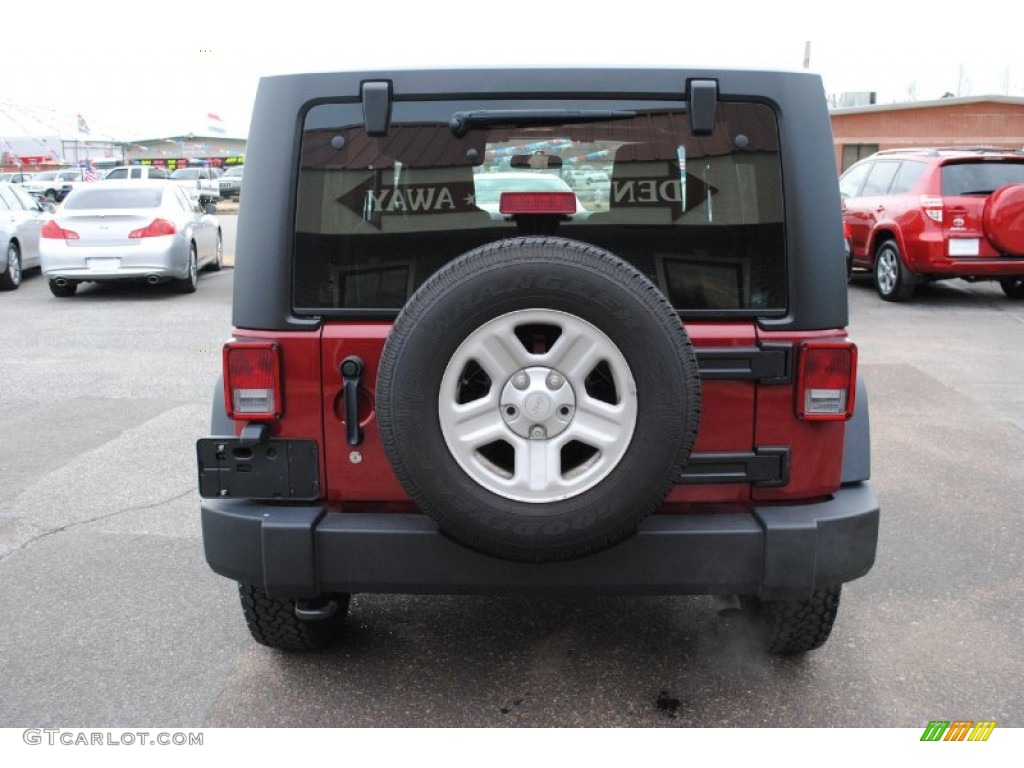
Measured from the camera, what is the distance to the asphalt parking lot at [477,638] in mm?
3145

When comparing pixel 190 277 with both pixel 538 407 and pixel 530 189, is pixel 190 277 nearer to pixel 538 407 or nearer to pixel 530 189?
pixel 530 189

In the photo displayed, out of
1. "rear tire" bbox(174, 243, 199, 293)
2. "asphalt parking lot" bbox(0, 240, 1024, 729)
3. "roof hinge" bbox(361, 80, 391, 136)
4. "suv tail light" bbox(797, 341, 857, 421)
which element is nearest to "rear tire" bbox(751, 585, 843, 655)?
"asphalt parking lot" bbox(0, 240, 1024, 729)

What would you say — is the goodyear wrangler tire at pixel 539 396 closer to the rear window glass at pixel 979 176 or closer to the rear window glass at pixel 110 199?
the rear window glass at pixel 979 176

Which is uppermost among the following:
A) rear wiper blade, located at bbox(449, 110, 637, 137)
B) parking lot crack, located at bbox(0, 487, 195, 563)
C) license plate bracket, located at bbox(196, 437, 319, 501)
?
rear wiper blade, located at bbox(449, 110, 637, 137)

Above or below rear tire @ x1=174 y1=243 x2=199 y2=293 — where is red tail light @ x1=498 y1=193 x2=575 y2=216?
above

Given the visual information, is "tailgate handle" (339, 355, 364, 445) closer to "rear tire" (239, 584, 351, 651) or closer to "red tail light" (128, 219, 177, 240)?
"rear tire" (239, 584, 351, 651)

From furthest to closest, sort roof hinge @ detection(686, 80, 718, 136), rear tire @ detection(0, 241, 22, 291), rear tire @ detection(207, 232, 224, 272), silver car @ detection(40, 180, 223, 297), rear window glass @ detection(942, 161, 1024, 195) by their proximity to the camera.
A: 1. rear tire @ detection(207, 232, 224, 272)
2. rear tire @ detection(0, 241, 22, 291)
3. silver car @ detection(40, 180, 223, 297)
4. rear window glass @ detection(942, 161, 1024, 195)
5. roof hinge @ detection(686, 80, 718, 136)

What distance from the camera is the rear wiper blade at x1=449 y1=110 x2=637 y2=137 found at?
283 centimetres

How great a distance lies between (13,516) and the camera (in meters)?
4.95

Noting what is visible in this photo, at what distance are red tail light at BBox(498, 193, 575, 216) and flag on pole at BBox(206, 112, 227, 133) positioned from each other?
113m

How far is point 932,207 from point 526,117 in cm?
980

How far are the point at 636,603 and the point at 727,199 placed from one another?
5.71 ft

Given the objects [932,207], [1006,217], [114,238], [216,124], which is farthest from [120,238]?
[216,124]

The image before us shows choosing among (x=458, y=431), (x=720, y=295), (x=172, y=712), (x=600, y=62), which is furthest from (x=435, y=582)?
(x=600, y=62)
